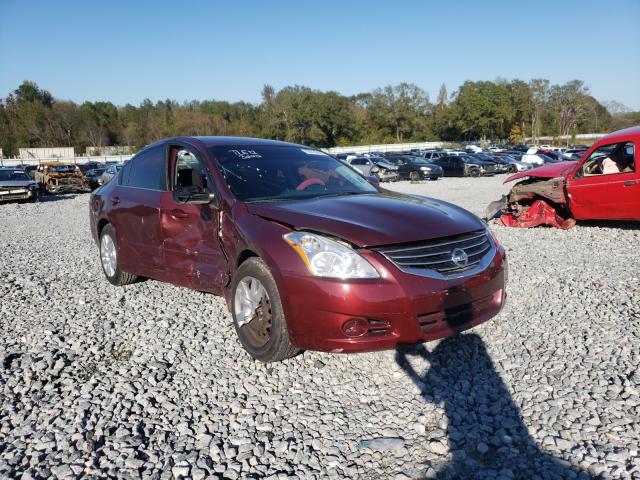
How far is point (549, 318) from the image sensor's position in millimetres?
4457

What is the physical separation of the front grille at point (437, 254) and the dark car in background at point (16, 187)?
19.3 meters

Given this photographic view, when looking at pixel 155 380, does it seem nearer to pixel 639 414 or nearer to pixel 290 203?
pixel 290 203

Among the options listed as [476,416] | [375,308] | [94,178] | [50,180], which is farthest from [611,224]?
[94,178]

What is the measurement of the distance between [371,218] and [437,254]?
1.67 feet

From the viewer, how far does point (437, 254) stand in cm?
319

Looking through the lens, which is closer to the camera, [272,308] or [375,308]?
[375,308]

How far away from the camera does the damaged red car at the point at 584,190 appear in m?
8.21

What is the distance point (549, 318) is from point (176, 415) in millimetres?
3304

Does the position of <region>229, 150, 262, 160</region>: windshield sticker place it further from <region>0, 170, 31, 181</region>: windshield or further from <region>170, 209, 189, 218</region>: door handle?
<region>0, 170, 31, 181</region>: windshield

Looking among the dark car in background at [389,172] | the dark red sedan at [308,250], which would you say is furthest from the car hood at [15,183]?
the dark car in background at [389,172]

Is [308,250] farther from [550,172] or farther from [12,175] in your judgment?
[12,175]

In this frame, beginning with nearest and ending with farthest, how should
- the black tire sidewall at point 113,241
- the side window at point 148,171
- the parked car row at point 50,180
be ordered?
the side window at point 148,171
the black tire sidewall at point 113,241
the parked car row at point 50,180

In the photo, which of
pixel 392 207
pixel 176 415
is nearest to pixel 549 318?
pixel 392 207

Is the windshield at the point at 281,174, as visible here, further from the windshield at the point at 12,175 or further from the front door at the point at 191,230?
the windshield at the point at 12,175
